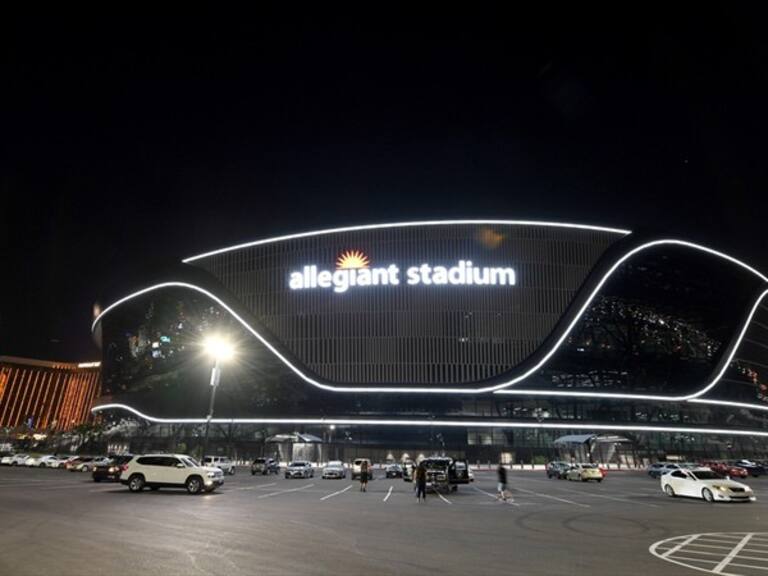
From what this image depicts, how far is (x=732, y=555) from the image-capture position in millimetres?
12297

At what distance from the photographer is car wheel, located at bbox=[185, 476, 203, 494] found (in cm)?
2738

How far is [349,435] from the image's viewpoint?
69.3 meters

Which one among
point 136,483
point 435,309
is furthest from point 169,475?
point 435,309

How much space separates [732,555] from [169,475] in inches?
946

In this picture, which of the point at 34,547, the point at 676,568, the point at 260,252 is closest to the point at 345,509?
the point at 34,547

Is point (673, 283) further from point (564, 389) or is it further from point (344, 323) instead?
point (344, 323)

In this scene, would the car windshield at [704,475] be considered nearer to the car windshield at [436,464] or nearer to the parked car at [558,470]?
the car windshield at [436,464]

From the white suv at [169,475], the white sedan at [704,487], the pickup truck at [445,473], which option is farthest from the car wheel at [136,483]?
the white sedan at [704,487]

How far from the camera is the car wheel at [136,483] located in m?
27.9

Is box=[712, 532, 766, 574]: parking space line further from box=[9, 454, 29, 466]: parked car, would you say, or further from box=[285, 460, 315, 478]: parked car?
box=[9, 454, 29, 466]: parked car

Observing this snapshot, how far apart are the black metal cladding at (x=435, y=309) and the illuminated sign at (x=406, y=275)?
75 cm

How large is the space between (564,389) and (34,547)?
218 ft

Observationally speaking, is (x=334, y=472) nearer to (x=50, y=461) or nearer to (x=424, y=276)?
(x=50, y=461)

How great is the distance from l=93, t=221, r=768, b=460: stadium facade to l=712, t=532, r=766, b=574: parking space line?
53.5 meters
